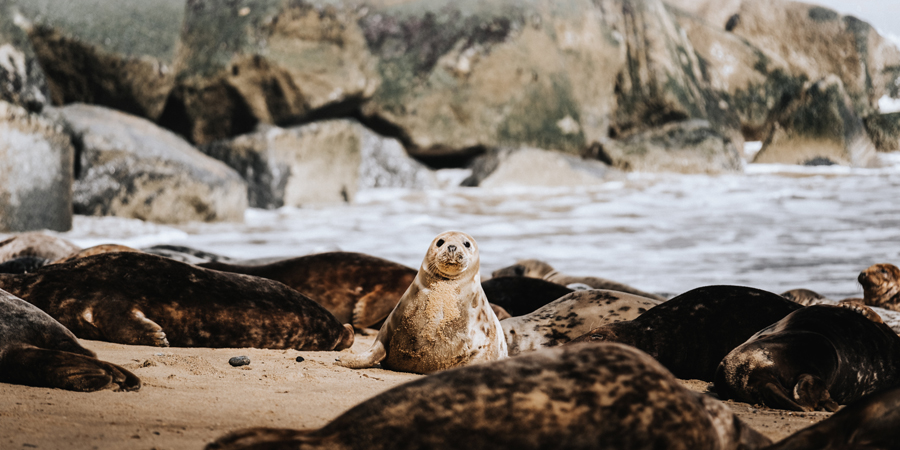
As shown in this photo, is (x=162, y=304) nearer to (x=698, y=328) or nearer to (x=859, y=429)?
(x=698, y=328)

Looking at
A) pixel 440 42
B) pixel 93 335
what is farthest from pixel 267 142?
pixel 93 335

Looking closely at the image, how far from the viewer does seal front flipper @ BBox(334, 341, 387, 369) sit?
10.5ft

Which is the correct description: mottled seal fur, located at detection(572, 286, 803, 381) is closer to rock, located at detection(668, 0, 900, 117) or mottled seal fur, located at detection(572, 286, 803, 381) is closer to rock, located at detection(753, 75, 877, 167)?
rock, located at detection(753, 75, 877, 167)

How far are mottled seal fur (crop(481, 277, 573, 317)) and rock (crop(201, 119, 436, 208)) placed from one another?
857 centimetres

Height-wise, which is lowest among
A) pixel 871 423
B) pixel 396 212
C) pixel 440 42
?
pixel 396 212

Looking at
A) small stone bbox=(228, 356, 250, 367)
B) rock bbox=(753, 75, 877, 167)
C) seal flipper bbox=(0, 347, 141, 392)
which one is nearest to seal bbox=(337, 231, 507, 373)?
small stone bbox=(228, 356, 250, 367)

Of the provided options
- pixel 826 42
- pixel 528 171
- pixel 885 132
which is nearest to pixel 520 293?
pixel 528 171

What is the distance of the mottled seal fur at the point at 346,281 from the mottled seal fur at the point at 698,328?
1.65 metres

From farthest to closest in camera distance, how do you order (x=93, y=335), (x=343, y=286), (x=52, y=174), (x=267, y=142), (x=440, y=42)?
(x=440, y=42) < (x=267, y=142) < (x=52, y=174) < (x=343, y=286) < (x=93, y=335)

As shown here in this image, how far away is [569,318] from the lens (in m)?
3.96

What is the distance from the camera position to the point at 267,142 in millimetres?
12992

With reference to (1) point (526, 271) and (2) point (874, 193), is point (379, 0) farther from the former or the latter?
(1) point (526, 271)

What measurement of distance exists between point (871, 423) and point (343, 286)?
3479mm

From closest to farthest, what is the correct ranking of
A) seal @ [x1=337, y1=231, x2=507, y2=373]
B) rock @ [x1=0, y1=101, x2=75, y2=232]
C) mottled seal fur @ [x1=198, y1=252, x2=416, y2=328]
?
seal @ [x1=337, y1=231, x2=507, y2=373] → mottled seal fur @ [x1=198, y1=252, x2=416, y2=328] → rock @ [x1=0, y1=101, x2=75, y2=232]
